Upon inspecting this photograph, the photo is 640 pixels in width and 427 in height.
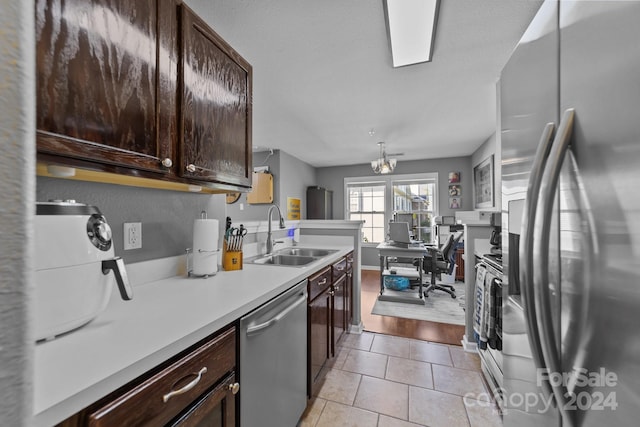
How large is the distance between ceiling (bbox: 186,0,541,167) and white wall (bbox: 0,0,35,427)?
173 centimetres

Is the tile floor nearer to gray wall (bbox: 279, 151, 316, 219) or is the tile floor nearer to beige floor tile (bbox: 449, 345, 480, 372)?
beige floor tile (bbox: 449, 345, 480, 372)

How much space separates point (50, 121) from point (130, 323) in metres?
0.60

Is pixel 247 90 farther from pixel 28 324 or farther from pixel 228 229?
pixel 28 324

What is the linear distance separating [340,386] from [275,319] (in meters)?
1.09

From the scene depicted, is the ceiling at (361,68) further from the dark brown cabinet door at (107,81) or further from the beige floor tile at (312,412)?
the beige floor tile at (312,412)

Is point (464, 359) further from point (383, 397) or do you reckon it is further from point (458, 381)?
point (383, 397)

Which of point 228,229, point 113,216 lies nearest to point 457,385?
point 228,229

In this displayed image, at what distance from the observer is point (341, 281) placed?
2189 mm

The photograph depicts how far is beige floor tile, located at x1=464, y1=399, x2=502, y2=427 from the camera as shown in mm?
1496

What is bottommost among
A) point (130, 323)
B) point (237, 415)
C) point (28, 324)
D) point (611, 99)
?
point (237, 415)

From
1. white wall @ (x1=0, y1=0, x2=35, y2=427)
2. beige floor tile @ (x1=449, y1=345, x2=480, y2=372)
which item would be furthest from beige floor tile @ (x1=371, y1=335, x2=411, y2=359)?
white wall @ (x1=0, y1=0, x2=35, y2=427)

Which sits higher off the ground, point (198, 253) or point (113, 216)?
point (113, 216)

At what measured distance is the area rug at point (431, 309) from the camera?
3.03 m

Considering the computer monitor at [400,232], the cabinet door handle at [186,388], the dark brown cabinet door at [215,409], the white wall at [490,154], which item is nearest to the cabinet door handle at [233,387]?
the dark brown cabinet door at [215,409]
